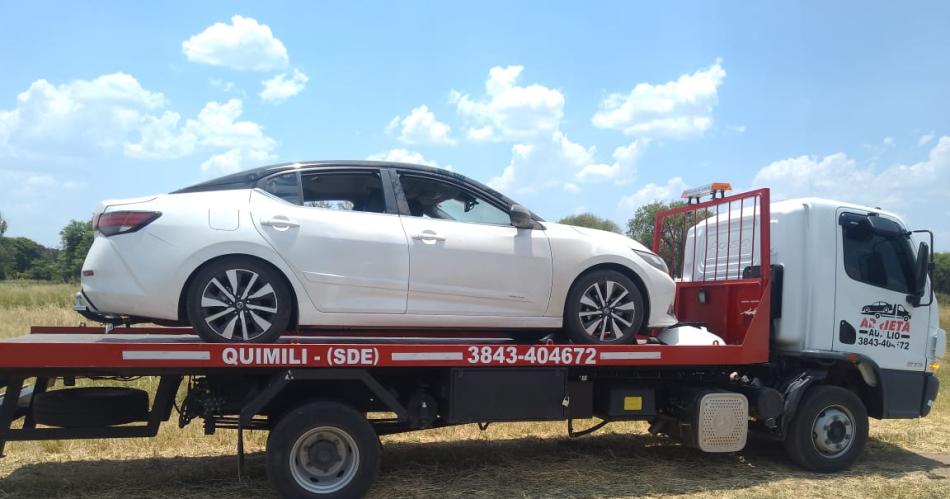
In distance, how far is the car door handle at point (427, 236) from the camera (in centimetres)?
541

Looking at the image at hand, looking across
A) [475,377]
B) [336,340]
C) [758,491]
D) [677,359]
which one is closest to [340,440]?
[336,340]

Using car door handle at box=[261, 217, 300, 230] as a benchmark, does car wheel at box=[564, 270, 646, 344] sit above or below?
below

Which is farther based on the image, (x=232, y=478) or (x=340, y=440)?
(x=232, y=478)

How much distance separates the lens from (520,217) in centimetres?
571

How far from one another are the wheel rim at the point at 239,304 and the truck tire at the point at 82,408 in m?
0.90

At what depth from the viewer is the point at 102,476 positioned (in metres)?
5.90

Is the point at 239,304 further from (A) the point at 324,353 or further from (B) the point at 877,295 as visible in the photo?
(B) the point at 877,295

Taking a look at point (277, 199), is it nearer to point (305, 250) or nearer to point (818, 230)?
point (305, 250)

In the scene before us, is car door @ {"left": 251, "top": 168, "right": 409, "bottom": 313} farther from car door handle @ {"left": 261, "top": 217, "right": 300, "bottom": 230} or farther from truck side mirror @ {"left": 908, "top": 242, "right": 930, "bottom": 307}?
truck side mirror @ {"left": 908, "top": 242, "right": 930, "bottom": 307}

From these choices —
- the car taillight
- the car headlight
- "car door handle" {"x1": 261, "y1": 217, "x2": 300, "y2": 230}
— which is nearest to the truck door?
the car headlight

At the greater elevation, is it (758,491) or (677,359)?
(677,359)

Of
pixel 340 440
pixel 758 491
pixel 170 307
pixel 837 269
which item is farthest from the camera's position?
pixel 837 269

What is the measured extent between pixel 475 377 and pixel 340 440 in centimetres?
108

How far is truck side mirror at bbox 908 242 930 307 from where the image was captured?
21.6ft
